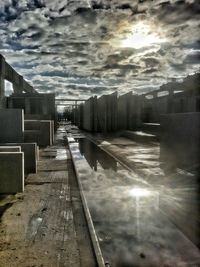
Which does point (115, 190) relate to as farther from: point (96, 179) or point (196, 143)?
point (196, 143)

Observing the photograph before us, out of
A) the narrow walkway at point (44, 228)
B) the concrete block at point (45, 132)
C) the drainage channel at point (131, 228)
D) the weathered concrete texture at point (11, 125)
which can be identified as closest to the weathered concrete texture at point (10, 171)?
the narrow walkway at point (44, 228)

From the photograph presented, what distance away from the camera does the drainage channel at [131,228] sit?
11.1 ft

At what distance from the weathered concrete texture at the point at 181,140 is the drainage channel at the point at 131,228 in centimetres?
167

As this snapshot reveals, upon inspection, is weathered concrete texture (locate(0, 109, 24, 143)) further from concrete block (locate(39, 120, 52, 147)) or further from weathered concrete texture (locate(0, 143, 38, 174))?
concrete block (locate(39, 120, 52, 147))

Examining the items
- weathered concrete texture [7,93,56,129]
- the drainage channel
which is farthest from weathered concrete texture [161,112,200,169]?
weathered concrete texture [7,93,56,129]

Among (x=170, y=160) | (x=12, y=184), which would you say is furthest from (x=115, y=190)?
(x=170, y=160)

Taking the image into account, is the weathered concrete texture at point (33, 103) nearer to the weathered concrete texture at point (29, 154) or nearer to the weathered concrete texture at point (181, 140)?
the weathered concrete texture at point (181, 140)

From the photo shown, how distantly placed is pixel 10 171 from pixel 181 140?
16.2ft

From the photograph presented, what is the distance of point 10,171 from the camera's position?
18.6 ft

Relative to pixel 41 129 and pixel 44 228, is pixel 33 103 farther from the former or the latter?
pixel 44 228

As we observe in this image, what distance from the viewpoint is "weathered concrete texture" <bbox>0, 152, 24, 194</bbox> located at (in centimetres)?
564

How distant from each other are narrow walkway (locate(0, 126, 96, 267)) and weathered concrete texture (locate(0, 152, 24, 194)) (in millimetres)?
200

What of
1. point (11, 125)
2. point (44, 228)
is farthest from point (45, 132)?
point (44, 228)

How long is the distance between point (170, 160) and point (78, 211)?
499cm
